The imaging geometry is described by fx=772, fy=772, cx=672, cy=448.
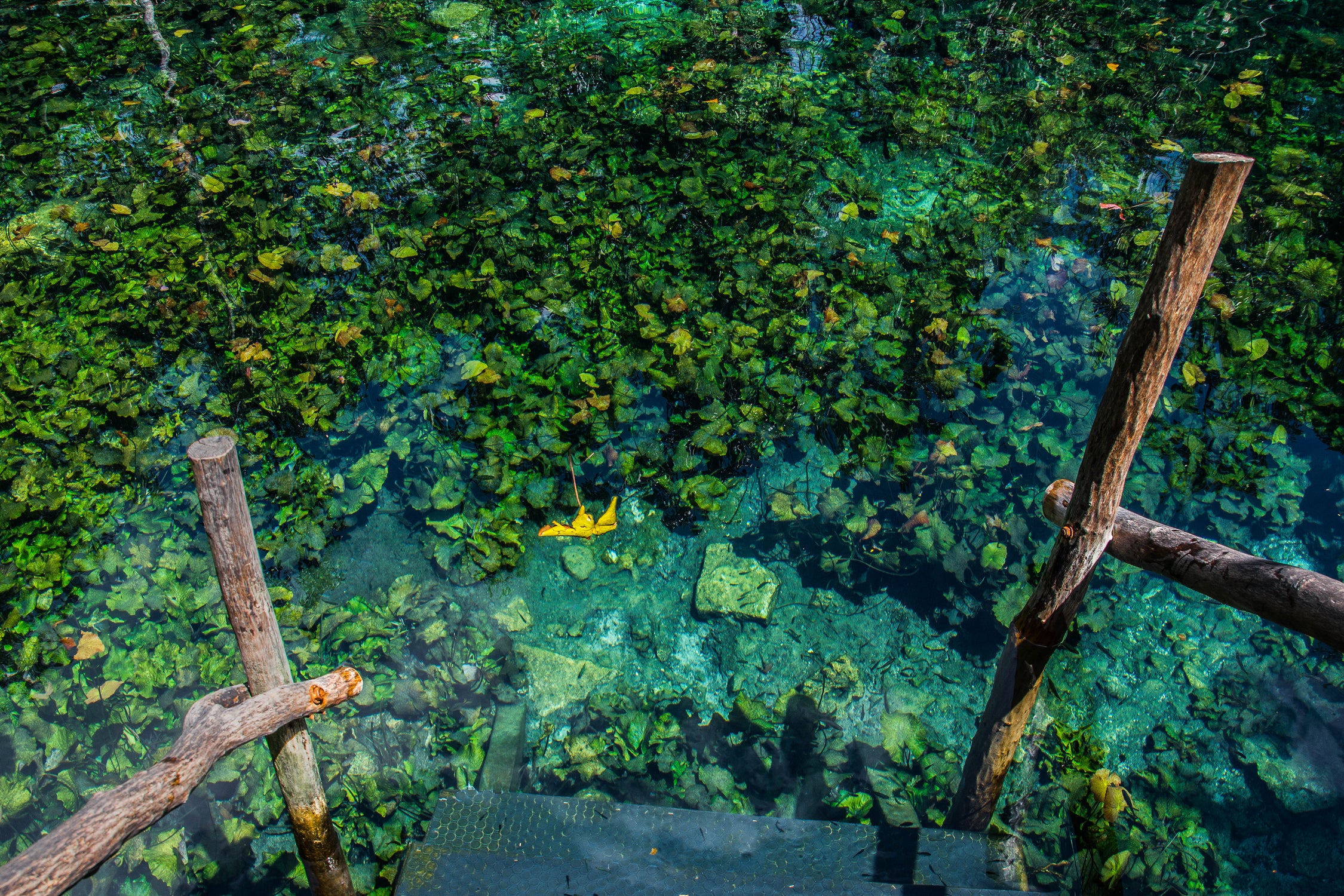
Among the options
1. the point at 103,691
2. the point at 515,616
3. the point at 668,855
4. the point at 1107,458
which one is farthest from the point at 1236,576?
the point at 103,691

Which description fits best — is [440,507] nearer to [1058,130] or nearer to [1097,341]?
[1097,341]

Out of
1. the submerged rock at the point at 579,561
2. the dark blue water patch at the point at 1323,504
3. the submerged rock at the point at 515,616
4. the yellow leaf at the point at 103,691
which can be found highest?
the dark blue water patch at the point at 1323,504

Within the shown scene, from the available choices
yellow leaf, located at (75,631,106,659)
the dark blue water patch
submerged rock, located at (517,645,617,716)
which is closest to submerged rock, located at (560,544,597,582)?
submerged rock, located at (517,645,617,716)

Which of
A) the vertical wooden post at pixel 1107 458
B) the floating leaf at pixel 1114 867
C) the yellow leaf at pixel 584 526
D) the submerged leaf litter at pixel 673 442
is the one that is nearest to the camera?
the vertical wooden post at pixel 1107 458

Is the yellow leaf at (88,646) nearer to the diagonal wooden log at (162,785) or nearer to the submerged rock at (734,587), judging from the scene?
the diagonal wooden log at (162,785)

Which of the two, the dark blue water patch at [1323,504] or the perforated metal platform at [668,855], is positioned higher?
the dark blue water patch at [1323,504]

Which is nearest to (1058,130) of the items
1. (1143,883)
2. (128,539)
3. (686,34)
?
(686,34)

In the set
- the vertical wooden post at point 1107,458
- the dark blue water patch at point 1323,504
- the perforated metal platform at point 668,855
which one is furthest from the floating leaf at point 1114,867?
the dark blue water patch at point 1323,504

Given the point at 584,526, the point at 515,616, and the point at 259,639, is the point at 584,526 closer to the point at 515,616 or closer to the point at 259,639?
the point at 515,616
